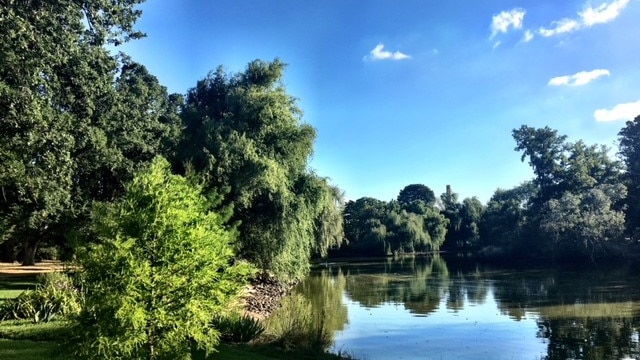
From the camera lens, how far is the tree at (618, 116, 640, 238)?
48875mm

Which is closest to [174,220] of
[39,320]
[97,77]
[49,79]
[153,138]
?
[39,320]

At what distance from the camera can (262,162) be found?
912 inches

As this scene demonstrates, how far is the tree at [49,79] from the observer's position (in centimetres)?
1317

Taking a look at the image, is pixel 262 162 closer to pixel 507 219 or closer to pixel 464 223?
pixel 507 219

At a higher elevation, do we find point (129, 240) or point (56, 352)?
point (129, 240)

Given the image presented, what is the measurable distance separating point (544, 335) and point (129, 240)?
1429 centimetres

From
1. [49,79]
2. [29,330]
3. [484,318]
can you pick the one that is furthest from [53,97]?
[484,318]

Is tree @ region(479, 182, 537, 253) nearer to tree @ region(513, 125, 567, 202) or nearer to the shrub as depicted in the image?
tree @ region(513, 125, 567, 202)

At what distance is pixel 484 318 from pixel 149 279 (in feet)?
53.9

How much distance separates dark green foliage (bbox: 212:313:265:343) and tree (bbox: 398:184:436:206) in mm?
102118

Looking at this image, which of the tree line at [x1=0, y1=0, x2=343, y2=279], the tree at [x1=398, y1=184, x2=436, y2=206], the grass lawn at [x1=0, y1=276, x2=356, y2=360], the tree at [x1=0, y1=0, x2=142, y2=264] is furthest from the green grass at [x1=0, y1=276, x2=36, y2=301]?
the tree at [x1=398, y1=184, x2=436, y2=206]

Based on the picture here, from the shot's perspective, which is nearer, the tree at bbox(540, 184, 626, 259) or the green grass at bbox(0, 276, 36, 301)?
the green grass at bbox(0, 276, 36, 301)

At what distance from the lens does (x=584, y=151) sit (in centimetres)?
6450

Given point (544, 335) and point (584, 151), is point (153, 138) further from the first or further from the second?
point (584, 151)
